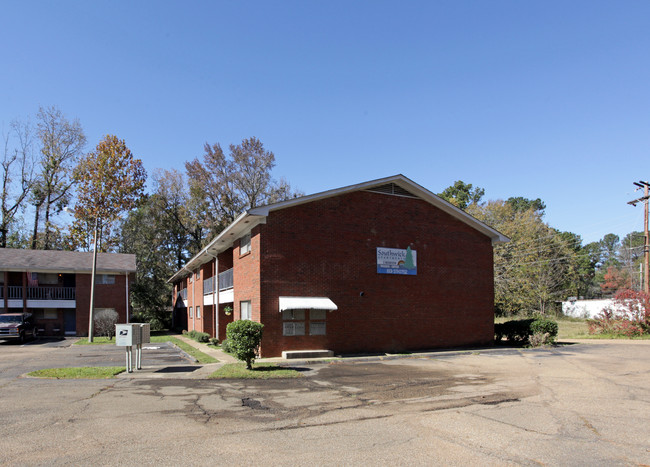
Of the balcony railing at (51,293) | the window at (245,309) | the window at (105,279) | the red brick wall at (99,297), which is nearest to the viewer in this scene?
the window at (245,309)

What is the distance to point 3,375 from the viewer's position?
13.2 meters

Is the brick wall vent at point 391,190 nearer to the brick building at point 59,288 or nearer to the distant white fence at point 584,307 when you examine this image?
the brick building at point 59,288

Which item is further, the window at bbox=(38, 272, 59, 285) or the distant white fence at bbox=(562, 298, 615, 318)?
the distant white fence at bbox=(562, 298, 615, 318)

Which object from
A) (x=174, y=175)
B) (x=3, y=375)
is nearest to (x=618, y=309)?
(x=3, y=375)

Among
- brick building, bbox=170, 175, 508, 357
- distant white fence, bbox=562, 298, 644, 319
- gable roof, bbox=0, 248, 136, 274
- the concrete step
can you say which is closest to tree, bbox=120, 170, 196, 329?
gable roof, bbox=0, 248, 136, 274

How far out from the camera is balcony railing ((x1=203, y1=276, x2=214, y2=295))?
26.6m

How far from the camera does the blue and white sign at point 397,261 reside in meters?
20.2

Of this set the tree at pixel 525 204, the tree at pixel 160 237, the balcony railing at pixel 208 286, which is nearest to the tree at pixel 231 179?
the tree at pixel 160 237

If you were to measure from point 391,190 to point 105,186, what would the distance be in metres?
32.5

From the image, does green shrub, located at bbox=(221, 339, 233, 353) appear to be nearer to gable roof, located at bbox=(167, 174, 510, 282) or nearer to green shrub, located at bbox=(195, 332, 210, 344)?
gable roof, located at bbox=(167, 174, 510, 282)

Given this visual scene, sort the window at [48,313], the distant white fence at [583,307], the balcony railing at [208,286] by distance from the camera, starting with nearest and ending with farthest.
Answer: the balcony railing at [208,286] < the window at [48,313] < the distant white fence at [583,307]

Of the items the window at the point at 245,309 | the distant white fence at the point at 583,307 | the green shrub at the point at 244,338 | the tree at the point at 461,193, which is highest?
the tree at the point at 461,193

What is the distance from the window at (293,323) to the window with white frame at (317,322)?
0.33 m

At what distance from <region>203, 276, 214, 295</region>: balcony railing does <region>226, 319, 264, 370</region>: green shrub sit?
1275cm
